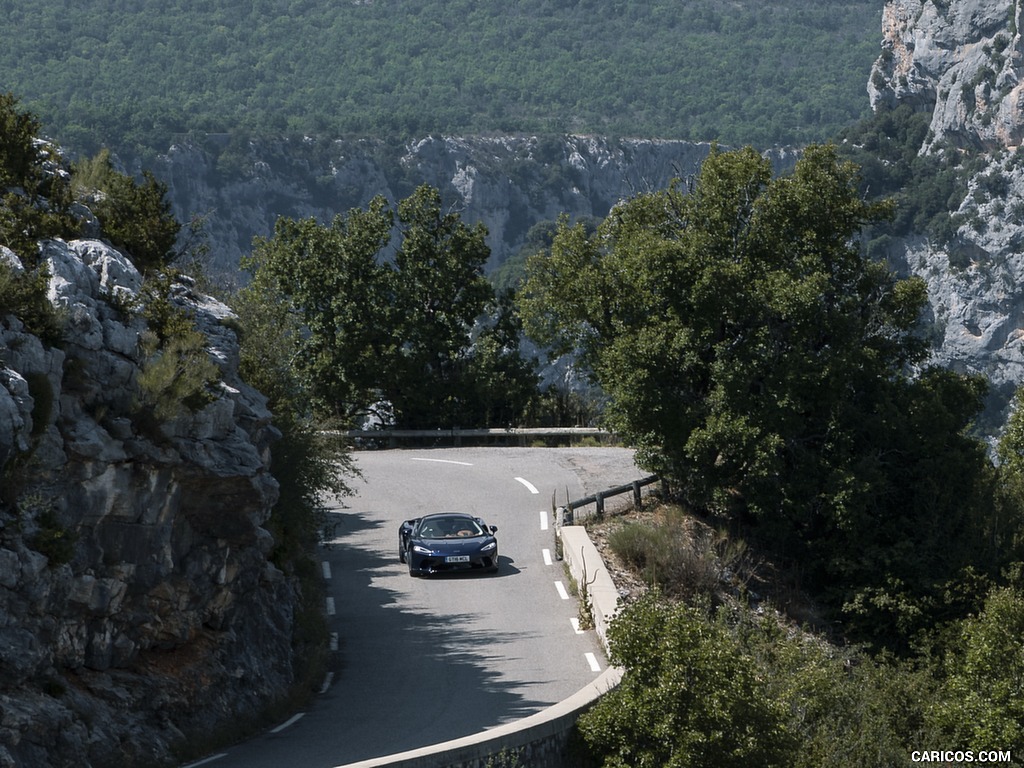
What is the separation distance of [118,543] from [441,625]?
8024mm

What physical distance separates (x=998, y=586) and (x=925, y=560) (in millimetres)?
1424

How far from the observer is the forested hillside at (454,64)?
130 metres

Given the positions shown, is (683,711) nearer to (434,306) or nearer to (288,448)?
(288,448)

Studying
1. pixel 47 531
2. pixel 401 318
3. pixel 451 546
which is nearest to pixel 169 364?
pixel 47 531

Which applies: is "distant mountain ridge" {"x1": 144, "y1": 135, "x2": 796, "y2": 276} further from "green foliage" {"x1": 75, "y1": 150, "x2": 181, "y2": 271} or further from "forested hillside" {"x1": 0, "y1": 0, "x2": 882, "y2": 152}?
"green foliage" {"x1": 75, "y1": 150, "x2": 181, "y2": 271}

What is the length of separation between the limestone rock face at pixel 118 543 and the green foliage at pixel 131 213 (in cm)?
105

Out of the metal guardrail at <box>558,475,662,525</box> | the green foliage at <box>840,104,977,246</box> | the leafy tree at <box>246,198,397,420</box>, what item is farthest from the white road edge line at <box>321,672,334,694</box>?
the green foliage at <box>840,104,977,246</box>

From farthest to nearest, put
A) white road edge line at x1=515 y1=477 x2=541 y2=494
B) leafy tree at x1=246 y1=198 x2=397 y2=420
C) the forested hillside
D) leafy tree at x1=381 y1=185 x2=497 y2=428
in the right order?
the forested hillside
leafy tree at x1=381 y1=185 x2=497 y2=428
leafy tree at x1=246 y1=198 x2=397 y2=420
white road edge line at x1=515 y1=477 x2=541 y2=494

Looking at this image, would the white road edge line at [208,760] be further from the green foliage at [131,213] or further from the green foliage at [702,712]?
the green foliage at [131,213]

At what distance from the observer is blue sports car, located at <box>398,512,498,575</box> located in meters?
25.0

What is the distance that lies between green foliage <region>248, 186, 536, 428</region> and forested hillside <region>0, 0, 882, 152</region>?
78.1 meters

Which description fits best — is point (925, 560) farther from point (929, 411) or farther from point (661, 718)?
point (661, 718)

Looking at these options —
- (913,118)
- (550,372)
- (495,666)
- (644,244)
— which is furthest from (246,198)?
(495,666)

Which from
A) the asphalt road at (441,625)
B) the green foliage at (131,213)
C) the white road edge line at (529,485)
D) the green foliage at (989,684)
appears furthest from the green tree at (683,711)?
the white road edge line at (529,485)
